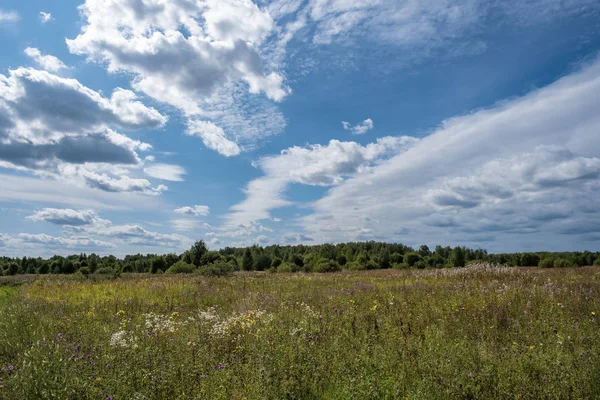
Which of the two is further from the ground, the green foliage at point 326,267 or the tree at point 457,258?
the tree at point 457,258

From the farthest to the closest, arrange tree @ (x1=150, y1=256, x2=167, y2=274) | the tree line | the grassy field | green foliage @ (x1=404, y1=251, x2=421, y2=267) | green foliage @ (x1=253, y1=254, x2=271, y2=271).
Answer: green foliage @ (x1=253, y1=254, x2=271, y2=271), tree @ (x1=150, y1=256, x2=167, y2=274), green foliage @ (x1=404, y1=251, x2=421, y2=267), the tree line, the grassy field

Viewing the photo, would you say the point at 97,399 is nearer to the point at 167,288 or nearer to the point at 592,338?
the point at 592,338

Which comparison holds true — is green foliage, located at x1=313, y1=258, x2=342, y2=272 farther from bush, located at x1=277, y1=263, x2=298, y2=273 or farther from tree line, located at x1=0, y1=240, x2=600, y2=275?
bush, located at x1=277, y1=263, x2=298, y2=273

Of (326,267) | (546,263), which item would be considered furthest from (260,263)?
(546,263)

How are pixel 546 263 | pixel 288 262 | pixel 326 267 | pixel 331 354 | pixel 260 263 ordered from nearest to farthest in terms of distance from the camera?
pixel 331 354, pixel 326 267, pixel 546 263, pixel 288 262, pixel 260 263

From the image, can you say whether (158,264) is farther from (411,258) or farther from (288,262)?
(411,258)

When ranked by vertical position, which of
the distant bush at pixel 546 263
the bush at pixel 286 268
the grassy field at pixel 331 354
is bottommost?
the grassy field at pixel 331 354

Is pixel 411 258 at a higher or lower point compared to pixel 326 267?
higher

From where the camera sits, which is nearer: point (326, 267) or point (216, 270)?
point (216, 270)

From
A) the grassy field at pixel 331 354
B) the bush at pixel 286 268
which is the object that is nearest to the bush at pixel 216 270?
the bush at pixel 286 268

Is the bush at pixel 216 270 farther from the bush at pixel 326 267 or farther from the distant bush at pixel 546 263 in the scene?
the distant bush at pixel 546 263

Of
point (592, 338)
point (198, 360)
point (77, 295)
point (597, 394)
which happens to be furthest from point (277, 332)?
point (77, 295)

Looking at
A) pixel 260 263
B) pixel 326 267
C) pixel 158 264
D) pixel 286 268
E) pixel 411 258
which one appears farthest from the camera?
pixel 260 263

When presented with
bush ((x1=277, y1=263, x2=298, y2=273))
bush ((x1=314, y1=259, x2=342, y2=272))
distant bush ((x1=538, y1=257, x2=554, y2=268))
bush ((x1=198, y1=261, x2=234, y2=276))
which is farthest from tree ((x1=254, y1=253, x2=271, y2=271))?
distant bush ((x1=538, y1=257, x2=554, y2=268))
